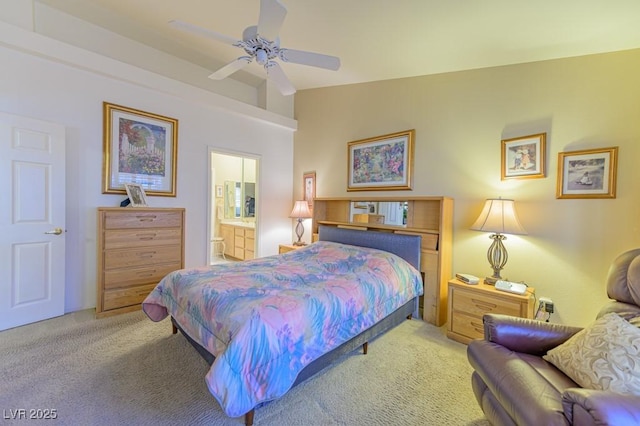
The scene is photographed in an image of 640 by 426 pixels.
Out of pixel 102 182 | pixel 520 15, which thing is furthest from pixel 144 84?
pixel 520 15

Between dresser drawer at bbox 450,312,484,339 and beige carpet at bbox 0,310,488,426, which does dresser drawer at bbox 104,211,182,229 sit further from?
dresser drawer at bbox 450,312,484,339

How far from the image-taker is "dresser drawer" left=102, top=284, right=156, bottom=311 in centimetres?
290

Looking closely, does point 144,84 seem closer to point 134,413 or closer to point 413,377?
point 134,413

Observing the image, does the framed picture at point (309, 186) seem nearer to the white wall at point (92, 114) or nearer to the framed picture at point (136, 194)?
the white wall at point (92, 114)

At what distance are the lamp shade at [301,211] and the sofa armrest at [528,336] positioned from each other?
10.4ft

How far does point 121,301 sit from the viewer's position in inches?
118

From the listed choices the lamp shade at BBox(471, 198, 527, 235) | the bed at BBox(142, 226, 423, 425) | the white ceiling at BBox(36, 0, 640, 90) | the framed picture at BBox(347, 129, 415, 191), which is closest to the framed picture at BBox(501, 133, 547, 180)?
the lamp shade at BBox(471, 198, 527, 235)

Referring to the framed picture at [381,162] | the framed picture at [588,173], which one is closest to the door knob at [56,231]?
the framed picture at [381,162]

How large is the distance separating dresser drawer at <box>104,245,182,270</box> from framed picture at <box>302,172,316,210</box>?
2.19 meters

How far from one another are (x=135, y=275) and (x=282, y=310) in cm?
235

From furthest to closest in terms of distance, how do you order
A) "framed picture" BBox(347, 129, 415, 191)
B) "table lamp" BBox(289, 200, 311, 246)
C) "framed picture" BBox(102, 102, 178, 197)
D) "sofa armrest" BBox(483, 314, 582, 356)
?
"table lamp" BBox(289, 200, 311, 246)
"framed picture" BBox(347, 129, 415, 191)
"framed picture" BBox(102, 102, 178, 197)
"sofa armrest" BBox(483, 314, 582, 356)

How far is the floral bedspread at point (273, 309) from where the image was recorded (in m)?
1.46

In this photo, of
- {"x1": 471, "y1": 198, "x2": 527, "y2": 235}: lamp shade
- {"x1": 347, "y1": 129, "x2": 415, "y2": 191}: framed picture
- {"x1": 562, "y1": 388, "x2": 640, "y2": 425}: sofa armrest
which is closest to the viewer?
{"x1": 562, "y1": 388, "x2": 640, "y2": 425}: sofa armrest

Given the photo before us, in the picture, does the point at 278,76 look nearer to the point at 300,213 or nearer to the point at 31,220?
the point at 300,213
